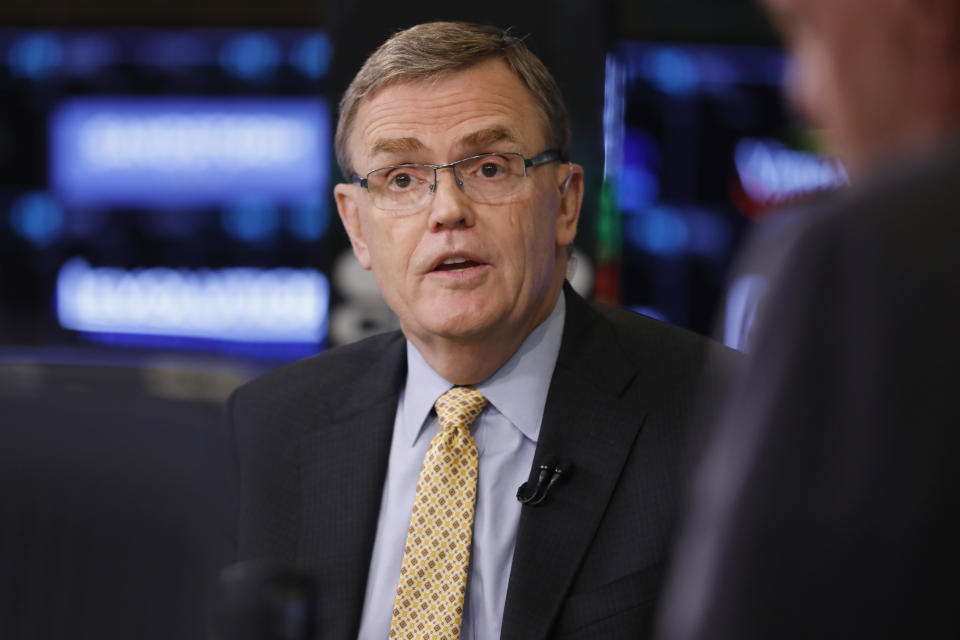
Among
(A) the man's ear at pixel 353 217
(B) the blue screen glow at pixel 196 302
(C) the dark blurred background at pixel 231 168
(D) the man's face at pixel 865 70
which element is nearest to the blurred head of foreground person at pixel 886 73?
(D) the man's face at pixel 865 70

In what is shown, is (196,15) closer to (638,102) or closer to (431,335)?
(638,102)

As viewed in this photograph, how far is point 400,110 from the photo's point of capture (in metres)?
1.90

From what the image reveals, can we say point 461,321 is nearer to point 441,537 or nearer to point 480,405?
point 480,405

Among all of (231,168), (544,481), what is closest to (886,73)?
(544,481)

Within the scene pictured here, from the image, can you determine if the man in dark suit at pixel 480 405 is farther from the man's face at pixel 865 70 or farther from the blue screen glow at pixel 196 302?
the blue screen glow at pixel 196 302

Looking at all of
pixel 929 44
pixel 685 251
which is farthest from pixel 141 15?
pixel 929 44

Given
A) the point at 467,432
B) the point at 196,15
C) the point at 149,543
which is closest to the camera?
the point at 149,543

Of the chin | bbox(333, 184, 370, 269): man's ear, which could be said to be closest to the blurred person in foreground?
the chin

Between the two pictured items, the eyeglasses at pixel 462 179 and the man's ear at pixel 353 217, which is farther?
the man's ear at pixel 353 217

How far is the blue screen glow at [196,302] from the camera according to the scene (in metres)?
5.59

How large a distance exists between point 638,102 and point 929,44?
15.2 ft

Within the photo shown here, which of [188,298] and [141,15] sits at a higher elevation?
[141,15]

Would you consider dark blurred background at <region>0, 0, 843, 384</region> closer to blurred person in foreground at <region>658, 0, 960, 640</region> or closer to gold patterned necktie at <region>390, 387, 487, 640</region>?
gold patterned necktie at <region>390, 387, 487, 640</region>

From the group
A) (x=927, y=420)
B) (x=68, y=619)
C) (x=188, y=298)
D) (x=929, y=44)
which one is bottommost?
(x=188, y=298)
